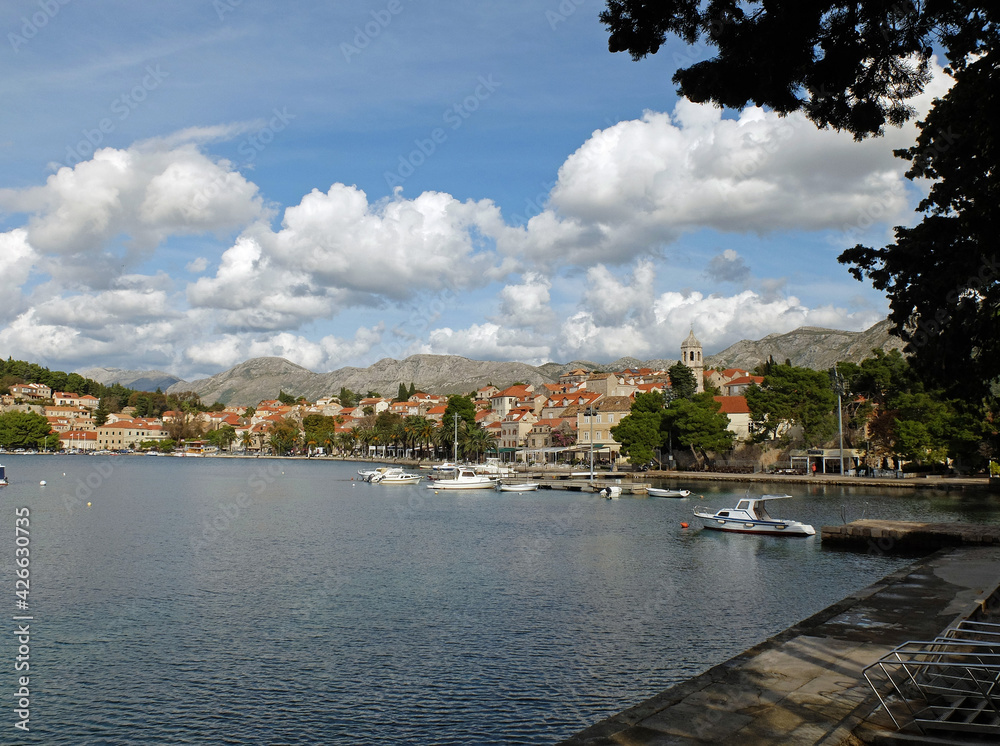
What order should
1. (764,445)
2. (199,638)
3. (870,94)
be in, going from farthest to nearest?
(764,445)
(199,638)
(870,94)

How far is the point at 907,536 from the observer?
95.4ft

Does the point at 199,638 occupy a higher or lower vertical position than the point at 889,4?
lower

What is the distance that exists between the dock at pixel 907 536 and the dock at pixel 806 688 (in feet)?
41.1

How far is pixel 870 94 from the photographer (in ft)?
30.8

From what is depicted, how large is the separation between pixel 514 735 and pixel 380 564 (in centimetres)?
1598

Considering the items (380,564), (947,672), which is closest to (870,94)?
(947,672)

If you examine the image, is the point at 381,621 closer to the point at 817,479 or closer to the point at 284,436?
the point at 817,479

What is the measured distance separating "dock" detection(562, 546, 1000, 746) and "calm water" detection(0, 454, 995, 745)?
8.30ft

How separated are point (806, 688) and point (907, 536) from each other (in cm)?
2252

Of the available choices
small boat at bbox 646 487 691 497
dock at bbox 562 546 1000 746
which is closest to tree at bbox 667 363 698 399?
small boat at bbox 646 487 691 497

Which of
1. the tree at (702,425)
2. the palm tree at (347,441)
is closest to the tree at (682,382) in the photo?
the tree at (702,425)

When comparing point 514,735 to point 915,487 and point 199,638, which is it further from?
point 915,487

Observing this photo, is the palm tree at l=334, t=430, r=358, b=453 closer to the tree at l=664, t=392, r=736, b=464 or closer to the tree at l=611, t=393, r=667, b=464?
the tree at l=611, t=393, r=667, b=464

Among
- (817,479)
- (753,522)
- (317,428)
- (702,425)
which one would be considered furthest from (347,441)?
(753,522)
